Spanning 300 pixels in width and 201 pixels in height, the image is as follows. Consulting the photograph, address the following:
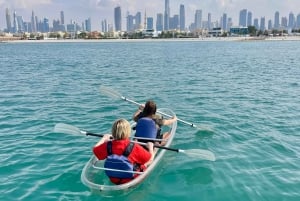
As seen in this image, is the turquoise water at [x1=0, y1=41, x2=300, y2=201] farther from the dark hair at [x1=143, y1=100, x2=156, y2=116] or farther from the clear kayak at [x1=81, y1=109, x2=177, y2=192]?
the dark hair at [x1=143, y1=100, x2=156, y2=116]

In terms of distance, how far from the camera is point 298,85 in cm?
2350

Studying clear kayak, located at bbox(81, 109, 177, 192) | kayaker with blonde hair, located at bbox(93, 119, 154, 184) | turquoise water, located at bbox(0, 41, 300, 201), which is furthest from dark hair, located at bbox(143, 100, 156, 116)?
kayaker with blonde hair, located at bbox(93, 119, 154, 184)

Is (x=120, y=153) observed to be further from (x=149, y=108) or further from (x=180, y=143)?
(x=180, y=143)

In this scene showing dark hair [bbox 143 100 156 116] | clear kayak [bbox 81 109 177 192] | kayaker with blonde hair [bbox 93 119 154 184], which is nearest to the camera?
kayaker with blonde hair [bbox 93 119 154 184]

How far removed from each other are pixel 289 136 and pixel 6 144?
409 inches

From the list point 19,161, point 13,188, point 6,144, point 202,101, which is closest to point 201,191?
point 13,188

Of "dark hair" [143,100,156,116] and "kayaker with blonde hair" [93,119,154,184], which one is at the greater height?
"dark hair" [143,100,156,116]

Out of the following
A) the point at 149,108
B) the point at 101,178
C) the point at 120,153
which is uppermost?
the point at 149,108

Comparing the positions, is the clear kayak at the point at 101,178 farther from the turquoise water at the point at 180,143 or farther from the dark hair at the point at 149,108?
the dark hair at the point at 149,108

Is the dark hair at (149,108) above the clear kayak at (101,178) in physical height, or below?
above

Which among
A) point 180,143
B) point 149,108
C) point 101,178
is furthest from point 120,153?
point 180,143

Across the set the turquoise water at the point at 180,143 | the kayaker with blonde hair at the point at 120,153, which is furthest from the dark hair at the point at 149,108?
the kayaker with blonde hair at the point at 120,153

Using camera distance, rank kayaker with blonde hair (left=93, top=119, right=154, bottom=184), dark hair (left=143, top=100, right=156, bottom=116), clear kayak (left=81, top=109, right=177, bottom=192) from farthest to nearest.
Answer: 1. dark hair (left=143, top=100, right=156, bottom=116)
2. clear kayak (left=81, top=109, right=177, bottom=192)
3. kayaker with blonde hair (left=93, top=119, right=154, bottom=184)

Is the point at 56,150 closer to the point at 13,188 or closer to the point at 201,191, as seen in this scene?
the point at 13,188
